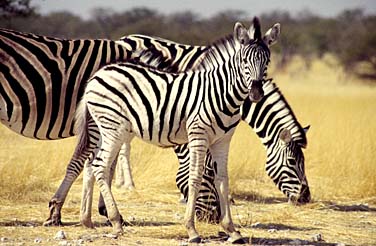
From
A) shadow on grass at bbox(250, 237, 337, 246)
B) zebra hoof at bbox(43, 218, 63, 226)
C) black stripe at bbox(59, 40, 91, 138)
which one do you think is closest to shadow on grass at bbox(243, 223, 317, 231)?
shadow on grass at bbox(250, 237, 337, 246)

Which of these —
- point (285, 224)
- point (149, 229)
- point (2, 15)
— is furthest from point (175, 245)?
point (2, 15)

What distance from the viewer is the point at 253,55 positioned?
680 centimetres

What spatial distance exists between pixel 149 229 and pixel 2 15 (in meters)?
13.7

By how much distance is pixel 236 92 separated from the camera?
700cm

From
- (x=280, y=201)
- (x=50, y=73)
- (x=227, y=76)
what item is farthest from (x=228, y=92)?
(x=280, y=201)

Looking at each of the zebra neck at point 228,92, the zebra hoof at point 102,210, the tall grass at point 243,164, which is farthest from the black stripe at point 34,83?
the zebra neck at point 228,92

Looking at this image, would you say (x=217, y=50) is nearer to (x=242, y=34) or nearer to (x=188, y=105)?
(x=242, y=34)

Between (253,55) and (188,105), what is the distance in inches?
30.5

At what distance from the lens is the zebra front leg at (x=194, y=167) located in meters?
6.90

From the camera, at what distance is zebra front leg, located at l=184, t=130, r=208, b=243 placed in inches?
272

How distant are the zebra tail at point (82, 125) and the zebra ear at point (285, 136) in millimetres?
2804

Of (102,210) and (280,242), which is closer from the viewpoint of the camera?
(280,242)

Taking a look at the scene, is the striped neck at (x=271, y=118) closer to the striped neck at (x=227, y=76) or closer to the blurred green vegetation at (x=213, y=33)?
the striped neck at (x=227, y=76)

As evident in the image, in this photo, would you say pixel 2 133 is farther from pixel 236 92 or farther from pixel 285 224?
pixel 236 92
